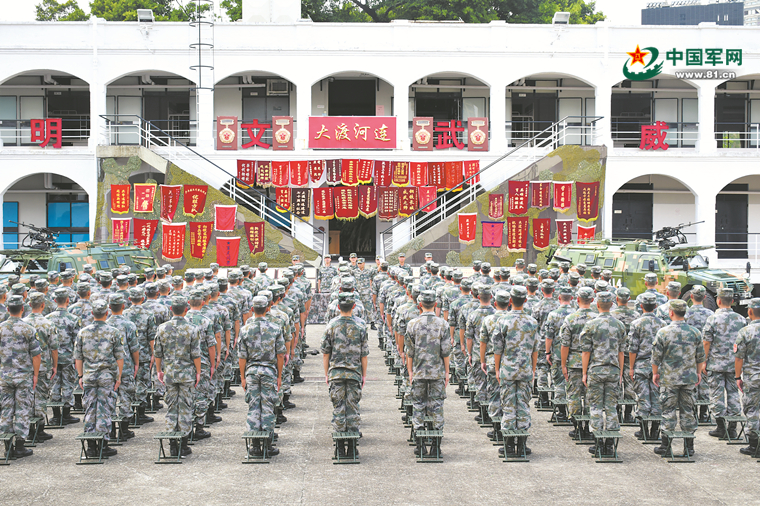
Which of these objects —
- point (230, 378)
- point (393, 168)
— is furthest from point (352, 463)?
point (393, 168)

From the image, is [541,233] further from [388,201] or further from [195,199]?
[195,199]

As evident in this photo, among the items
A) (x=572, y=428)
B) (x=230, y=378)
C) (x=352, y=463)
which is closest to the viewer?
(x=352, y=463)

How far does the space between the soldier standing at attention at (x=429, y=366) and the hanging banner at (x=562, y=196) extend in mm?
17366

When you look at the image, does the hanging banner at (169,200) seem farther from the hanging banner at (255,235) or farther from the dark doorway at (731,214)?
the dark doorway at (731,214)

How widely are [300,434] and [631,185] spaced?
78.1 feet

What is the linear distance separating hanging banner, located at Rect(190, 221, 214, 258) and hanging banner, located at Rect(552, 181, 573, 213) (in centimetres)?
1133

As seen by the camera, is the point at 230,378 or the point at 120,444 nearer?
the point at 120,444

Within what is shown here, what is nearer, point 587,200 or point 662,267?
point 662,267

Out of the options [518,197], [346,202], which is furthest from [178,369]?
[518,197]

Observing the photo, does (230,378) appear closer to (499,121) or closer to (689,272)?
(689,272)

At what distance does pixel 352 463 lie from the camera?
909cm

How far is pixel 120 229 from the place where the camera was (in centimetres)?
2544

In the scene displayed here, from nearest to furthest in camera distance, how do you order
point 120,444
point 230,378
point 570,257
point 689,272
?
point 120,444
point 230,378
point 689,272
point 570,257

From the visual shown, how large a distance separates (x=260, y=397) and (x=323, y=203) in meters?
17.6
